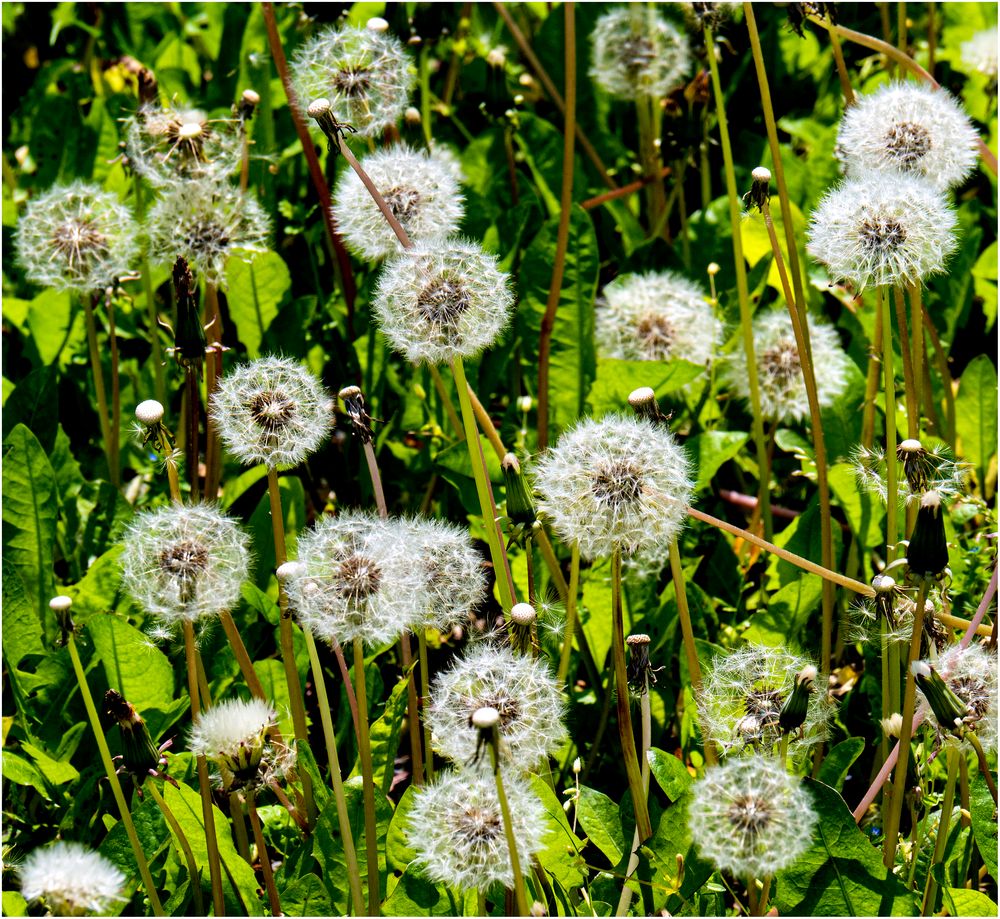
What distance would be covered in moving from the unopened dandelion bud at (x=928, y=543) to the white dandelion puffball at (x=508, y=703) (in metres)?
0.63

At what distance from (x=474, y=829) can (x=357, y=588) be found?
0.42 m

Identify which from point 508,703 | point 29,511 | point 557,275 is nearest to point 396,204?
point 557,275

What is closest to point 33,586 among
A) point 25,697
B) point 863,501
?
point 25,697

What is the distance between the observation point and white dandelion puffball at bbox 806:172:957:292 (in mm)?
2262

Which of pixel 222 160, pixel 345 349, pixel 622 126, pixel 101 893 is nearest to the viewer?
pixel 101 893

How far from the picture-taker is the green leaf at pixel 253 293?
3.40 m

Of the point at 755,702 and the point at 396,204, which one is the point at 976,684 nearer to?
the point at 755,702

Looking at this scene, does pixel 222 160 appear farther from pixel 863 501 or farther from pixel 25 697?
pixel 863 501

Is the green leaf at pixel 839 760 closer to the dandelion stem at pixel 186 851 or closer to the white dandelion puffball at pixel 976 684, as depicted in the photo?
the white dandelion puffball at pixel 976 684

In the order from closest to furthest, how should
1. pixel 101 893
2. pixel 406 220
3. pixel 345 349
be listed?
pixel 101 893
pixel 406 220
pixel 345 349

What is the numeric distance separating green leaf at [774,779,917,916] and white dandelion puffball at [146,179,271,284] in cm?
192

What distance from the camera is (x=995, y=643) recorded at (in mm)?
2279

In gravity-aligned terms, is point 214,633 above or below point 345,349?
below

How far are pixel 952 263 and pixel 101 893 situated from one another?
2841 millimetres
